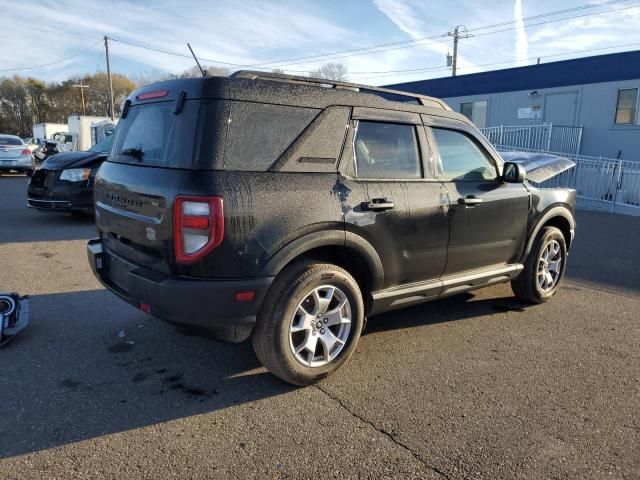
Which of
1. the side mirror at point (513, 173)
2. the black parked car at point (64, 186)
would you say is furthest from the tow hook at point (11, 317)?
the black parked car at point (64, 186)

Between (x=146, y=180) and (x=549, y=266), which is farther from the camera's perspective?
(x=549, y=266)

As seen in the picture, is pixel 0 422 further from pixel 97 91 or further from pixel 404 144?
pixel 97 91

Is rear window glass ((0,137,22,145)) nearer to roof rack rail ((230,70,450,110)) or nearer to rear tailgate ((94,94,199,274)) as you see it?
rear tailgate ((94,94,199,274))

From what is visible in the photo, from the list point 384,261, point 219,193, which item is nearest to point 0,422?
point 219,193

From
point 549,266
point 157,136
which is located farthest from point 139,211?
point 549,266

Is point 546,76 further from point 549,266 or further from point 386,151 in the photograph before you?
point 386,151

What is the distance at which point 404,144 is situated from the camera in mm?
3799

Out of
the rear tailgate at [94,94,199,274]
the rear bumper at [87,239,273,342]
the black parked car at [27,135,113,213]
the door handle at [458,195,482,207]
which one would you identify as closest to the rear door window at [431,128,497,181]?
the door handle at [458,195,482,207]

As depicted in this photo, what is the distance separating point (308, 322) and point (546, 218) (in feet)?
9.56

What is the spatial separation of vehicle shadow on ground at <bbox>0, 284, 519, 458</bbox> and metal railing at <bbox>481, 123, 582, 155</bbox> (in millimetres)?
16859

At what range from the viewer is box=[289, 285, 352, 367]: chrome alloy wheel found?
3227 mm

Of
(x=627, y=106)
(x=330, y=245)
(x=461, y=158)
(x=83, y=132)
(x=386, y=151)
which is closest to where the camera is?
(x=330, y=245)

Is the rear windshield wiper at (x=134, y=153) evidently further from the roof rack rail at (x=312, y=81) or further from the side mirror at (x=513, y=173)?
the side mirror at (x=513, y=173)

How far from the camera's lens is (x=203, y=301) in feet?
9.35
